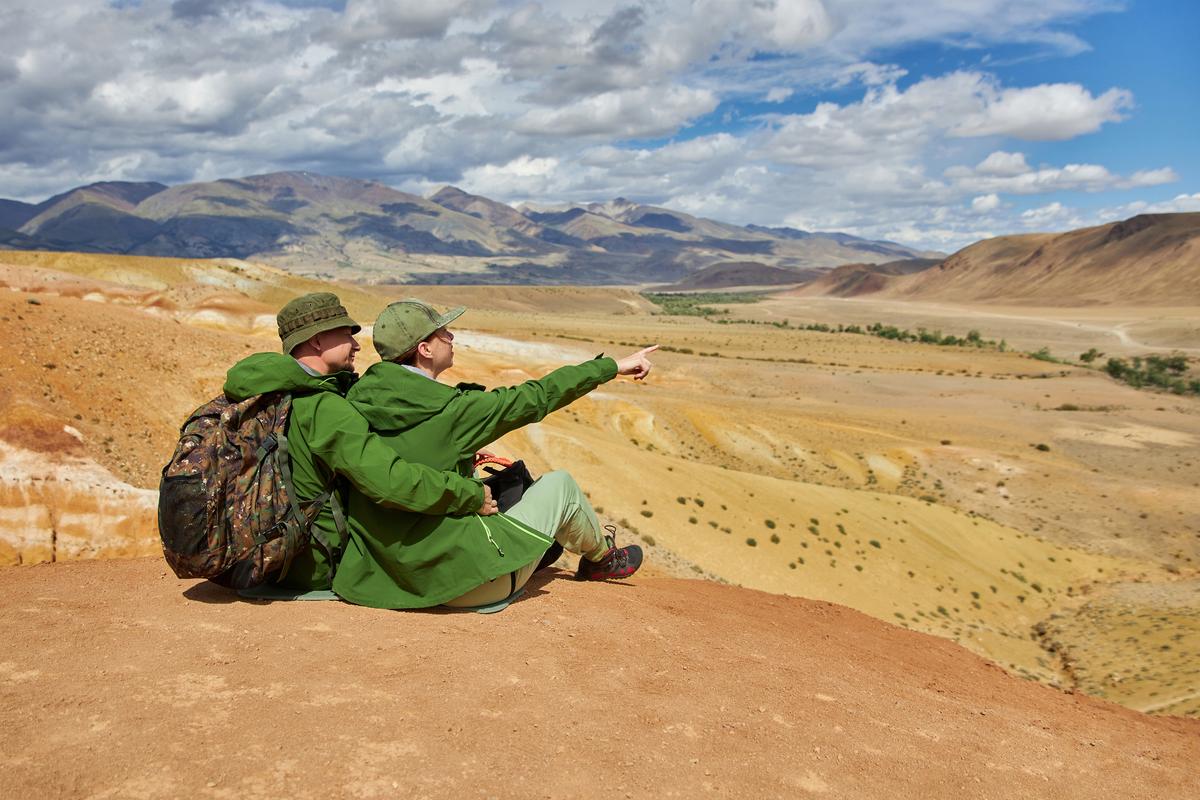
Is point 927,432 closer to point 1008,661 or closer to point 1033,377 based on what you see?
point 1008,661

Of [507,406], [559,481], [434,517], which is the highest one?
[507,406]

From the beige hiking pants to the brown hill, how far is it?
546 feet

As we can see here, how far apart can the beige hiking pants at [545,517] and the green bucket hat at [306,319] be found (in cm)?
197

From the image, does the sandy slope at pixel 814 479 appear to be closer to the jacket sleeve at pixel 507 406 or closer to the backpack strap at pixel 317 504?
the backpack strap at pixel 317 504

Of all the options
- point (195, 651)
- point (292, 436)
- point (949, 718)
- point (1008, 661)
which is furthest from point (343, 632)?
point (1008, 661)

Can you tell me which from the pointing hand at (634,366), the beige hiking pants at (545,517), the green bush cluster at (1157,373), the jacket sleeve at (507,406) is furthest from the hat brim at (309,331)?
the green bush cluster at (1157,373)

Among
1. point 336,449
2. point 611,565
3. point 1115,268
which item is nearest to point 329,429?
point 336,449

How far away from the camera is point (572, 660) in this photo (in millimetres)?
6047

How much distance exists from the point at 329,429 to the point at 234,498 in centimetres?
82

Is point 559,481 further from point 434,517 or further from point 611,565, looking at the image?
point 611,565

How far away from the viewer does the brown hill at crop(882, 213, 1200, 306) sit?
152875mm

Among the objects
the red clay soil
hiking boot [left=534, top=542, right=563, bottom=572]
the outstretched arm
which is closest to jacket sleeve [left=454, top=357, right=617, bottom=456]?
the outstretched arm

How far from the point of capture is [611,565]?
8320mm

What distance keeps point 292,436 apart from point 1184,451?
177ft
